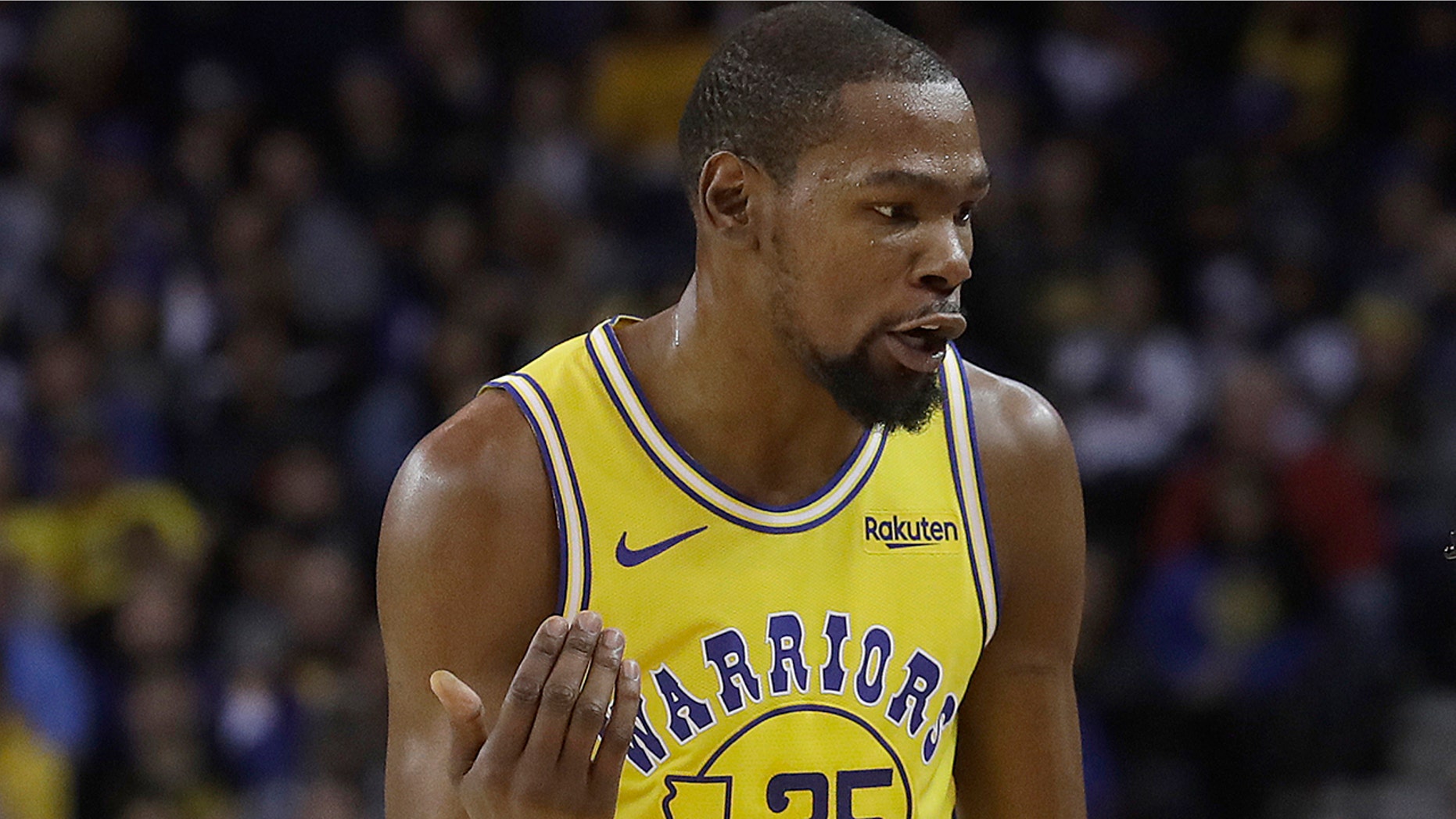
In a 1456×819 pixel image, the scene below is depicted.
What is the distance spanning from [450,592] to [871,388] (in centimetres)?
66

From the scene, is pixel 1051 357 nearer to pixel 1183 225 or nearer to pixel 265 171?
pixel 1183 225

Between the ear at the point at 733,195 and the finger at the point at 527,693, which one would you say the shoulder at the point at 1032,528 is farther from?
the finger at the point at 527,693

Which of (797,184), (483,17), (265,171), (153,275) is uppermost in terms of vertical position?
(483,17)

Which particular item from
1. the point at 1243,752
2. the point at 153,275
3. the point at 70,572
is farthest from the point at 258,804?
the point at 1243,752

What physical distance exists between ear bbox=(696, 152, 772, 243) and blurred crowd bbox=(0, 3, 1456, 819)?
13.7 feet

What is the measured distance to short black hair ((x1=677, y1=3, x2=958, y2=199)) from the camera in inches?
110

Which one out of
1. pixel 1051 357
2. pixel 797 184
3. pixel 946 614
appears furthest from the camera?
pixel 1051 357

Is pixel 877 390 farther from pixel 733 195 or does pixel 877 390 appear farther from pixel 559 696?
pixel 559 696

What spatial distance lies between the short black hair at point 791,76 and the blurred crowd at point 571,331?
13.9 ft

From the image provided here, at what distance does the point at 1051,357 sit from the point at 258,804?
11.5 feet

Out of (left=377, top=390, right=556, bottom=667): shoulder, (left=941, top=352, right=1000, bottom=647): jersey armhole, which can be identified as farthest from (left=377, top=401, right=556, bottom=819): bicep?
(left=941, top=352, right=1000, bottom=647): jersey armhole

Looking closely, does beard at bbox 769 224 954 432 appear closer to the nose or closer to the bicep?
the nose

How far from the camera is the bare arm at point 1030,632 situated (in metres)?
3.11

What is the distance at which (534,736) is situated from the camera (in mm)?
2412
